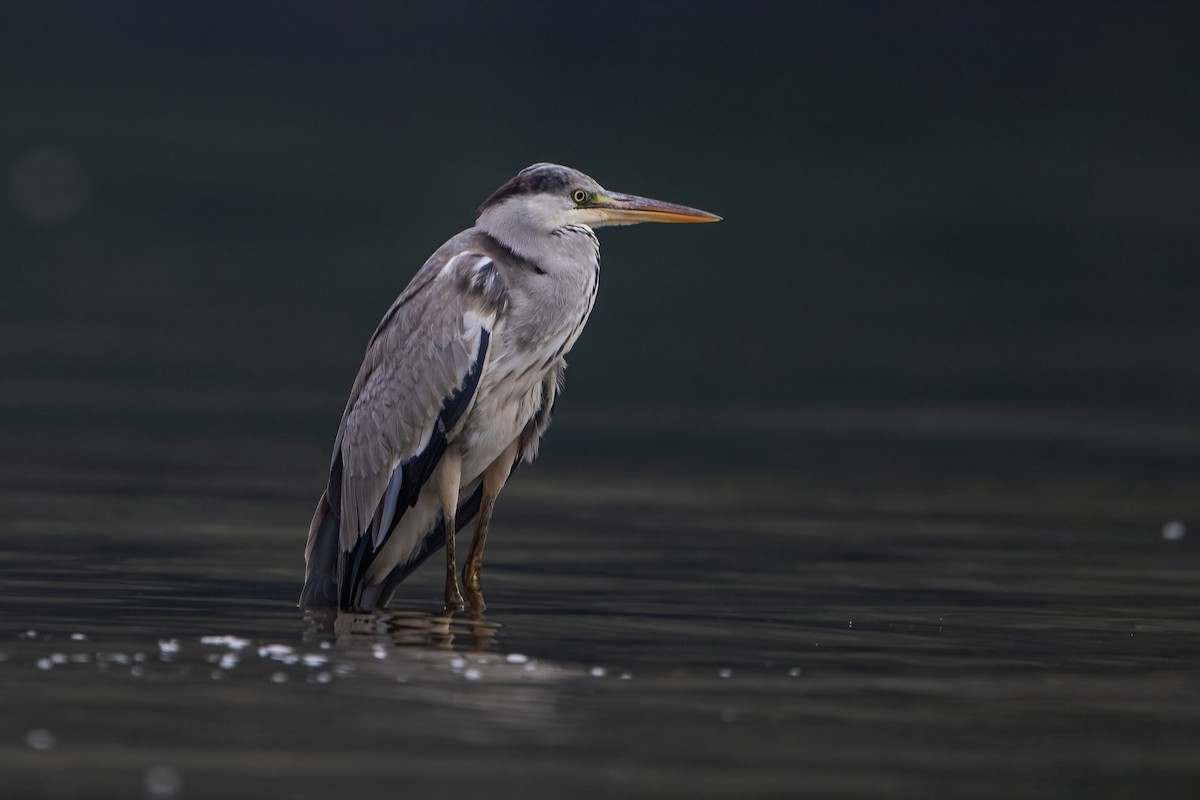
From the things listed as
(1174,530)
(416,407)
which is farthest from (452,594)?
(1174,530)

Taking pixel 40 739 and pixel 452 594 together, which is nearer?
pixel 40 739

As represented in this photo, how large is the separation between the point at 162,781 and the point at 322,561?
11.0 feet

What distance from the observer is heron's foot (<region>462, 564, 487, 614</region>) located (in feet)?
27.7

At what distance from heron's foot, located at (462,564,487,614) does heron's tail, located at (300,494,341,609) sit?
50cm

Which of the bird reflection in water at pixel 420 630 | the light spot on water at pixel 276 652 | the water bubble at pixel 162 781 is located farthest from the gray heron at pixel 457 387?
the water bubble at pixel 162 781

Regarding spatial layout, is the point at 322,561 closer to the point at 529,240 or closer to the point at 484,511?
the point at 484,511

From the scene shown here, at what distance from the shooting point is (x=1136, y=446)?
1625 centimetres

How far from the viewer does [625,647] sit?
7289 millimetres

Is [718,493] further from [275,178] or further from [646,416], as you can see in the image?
[275,178]

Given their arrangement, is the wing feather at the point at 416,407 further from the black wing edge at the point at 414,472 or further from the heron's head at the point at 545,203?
the heron's head at the point at 545,203

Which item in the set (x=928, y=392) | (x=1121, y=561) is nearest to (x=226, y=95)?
(x=928, y=392)

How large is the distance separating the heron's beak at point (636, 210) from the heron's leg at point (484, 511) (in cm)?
98

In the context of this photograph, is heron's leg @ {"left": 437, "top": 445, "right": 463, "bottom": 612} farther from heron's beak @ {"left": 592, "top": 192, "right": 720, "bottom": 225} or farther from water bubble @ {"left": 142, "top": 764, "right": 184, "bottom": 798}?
water bubble @ {"left": 142, "top": 764, "right": 184, "bottom": 798}

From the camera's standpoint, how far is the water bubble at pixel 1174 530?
1099cm
